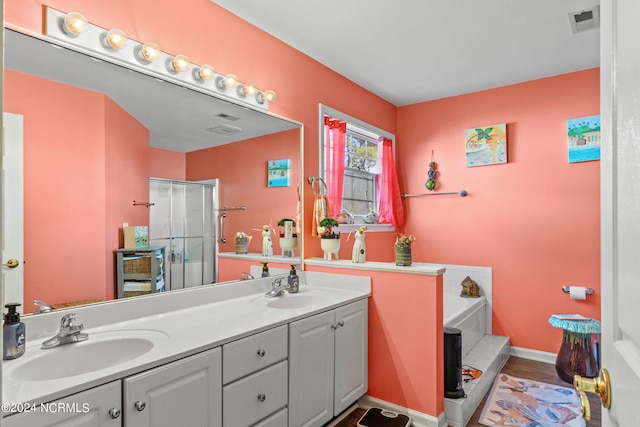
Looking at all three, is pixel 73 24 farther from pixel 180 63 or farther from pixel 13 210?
pixel 13 210

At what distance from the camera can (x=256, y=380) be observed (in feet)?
5.40

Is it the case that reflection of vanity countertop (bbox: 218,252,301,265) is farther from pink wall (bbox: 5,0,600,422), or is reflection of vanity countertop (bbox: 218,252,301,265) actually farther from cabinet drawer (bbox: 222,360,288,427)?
cabinet drawer (bbox: 222,360,288,427)

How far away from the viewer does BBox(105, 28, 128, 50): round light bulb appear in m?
1.67

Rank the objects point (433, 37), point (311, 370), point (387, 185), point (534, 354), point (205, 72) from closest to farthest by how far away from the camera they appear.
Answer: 1. point (311, 370)
2. point (205, 72)
3. point (433, 37)
4. point (534, 354)
5. point (387, 185)

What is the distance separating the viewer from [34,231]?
145 centimetres

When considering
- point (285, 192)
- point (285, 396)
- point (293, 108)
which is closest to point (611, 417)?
point (285, 396)

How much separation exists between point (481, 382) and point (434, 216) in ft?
5.71

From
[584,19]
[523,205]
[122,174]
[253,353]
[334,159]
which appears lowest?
[253,353]

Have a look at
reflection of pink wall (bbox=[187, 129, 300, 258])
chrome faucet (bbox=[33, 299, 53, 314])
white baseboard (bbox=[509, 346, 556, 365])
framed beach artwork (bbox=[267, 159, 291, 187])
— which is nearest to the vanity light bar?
reflection of pink wall (bbox=[187, 129, 300, 258])

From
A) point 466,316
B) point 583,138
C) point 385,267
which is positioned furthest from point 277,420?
point 583,138

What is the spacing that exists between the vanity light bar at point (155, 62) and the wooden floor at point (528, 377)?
6.84ft

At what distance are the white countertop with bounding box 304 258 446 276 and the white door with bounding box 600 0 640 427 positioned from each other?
1480 mm

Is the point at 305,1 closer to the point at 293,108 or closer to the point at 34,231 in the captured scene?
the point at 293,108

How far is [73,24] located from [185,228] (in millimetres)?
1061
